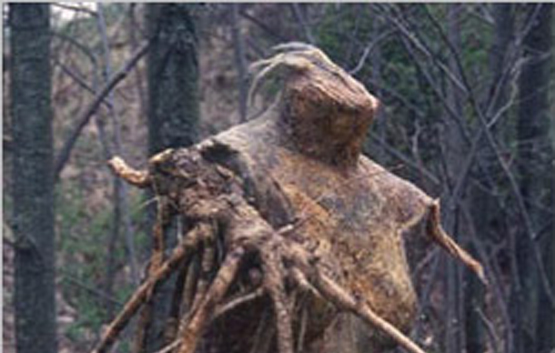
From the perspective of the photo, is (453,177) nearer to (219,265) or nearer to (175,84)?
(175,84)

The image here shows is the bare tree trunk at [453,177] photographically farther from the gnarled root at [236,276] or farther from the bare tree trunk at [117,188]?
the gnarled root at [236,276]

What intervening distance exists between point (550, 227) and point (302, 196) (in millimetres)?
3693

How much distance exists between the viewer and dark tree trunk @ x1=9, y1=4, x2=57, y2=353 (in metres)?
4.46

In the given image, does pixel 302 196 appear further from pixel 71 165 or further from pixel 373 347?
pixel 71 165

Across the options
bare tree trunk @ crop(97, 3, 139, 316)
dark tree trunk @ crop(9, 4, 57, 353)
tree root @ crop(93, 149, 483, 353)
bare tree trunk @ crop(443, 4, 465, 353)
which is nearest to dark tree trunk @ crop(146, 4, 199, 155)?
dark tree trunk @ crop(9, 4, 57, 353)

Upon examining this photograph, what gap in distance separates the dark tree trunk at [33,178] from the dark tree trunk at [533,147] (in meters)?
2.40

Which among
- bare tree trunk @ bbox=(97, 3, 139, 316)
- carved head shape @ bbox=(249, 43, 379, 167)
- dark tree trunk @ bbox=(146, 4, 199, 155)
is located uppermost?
carved head shape @ bbox=(249, 43, 379, 167)

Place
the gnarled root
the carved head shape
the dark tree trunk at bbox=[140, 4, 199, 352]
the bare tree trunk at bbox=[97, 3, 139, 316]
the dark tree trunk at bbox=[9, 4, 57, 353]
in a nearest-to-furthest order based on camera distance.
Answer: the gnarled root
the carved head shape
the dark tree trunk at bbox=[140, 4, 199, 352]
the dark tree trunk at bbox=[9, 4, 57, 353]
the bare tree trunk at bbox=[97, 3, 139, 316]

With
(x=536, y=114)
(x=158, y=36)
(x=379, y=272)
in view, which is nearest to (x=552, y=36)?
(x=536, y=114)

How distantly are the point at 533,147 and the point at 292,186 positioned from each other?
4228 mm

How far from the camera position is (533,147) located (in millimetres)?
6332

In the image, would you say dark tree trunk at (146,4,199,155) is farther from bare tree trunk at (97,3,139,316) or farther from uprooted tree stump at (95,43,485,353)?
uprooted tree stump at (95,43,485,353)

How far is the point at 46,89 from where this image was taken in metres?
4.51

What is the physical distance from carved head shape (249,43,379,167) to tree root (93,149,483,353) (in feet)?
0.60
